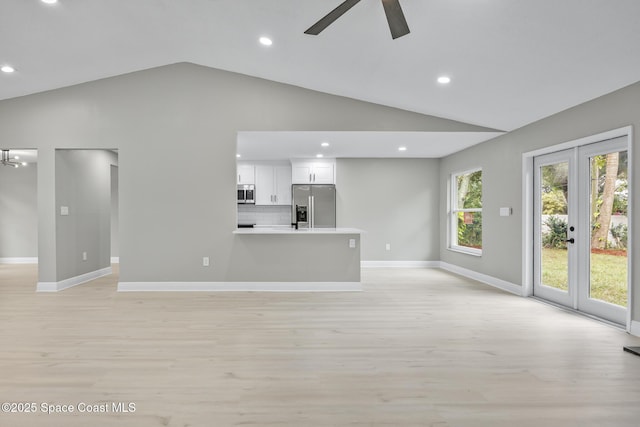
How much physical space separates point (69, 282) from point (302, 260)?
3.61m

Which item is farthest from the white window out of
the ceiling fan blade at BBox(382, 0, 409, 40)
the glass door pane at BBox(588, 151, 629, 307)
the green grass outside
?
the ceiling fan blade at BBox(382, 0, 409, 40)

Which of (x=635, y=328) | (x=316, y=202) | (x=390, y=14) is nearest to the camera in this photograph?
(x=390, y=14)

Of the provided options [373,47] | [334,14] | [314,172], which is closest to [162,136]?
[314,172]

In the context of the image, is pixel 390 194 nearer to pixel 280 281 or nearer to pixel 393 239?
pixel 393 239

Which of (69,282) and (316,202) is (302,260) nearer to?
(316,202)

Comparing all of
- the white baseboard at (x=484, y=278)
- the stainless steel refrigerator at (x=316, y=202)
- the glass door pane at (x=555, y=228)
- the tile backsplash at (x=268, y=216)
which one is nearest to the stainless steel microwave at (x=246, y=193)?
the tile backsplash at (x=268, y=216)

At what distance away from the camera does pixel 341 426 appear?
190cm

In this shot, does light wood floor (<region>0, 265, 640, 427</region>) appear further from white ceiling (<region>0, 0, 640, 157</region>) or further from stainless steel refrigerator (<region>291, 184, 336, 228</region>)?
stainless steel refrigerator (<region>291, 184, 336, 228</region>)

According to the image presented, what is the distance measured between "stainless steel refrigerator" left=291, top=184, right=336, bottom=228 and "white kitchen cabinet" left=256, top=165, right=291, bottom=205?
37cm

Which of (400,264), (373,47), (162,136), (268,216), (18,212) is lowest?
(400,264)

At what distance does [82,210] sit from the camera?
5.88 metres

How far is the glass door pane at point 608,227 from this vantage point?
360 cm

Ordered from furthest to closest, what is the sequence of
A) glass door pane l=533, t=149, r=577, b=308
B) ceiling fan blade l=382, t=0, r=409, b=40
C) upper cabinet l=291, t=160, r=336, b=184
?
upper cabinet l=291, t=160, r=336, b=184 → glass door pane l=533, t=149, r=577, b=308 → ceiling fan blade l=382, t=0, r=409, b=40

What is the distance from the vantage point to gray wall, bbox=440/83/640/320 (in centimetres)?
332
